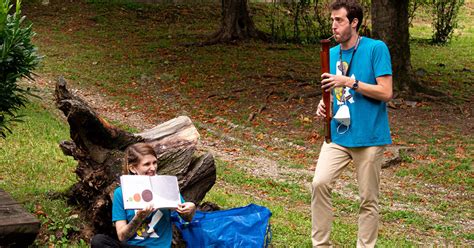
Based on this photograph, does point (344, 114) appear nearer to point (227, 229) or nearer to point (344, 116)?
point (344, 116)

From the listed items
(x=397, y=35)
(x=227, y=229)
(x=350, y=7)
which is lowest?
(x=397, y=35)

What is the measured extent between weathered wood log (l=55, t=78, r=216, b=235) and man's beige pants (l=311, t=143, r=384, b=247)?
3.40 feet

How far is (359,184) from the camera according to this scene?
18.7ft

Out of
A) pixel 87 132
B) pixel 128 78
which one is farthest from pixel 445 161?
pixel 128 78

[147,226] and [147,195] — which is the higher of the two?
[147,195]

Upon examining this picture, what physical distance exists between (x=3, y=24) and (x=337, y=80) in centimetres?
264

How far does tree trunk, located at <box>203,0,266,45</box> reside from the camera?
20953 millimetres

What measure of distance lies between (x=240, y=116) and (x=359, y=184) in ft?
27.1

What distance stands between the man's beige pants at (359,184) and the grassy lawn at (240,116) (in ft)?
2.42

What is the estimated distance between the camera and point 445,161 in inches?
437

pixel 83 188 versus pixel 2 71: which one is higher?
pixel 2 71

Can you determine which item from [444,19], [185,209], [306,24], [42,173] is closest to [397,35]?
[42,173]

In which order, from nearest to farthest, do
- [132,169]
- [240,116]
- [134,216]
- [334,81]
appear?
[134,216]
[132,169]
[334,81]
[240,116]

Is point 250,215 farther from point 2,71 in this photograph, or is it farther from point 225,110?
point 225,110
